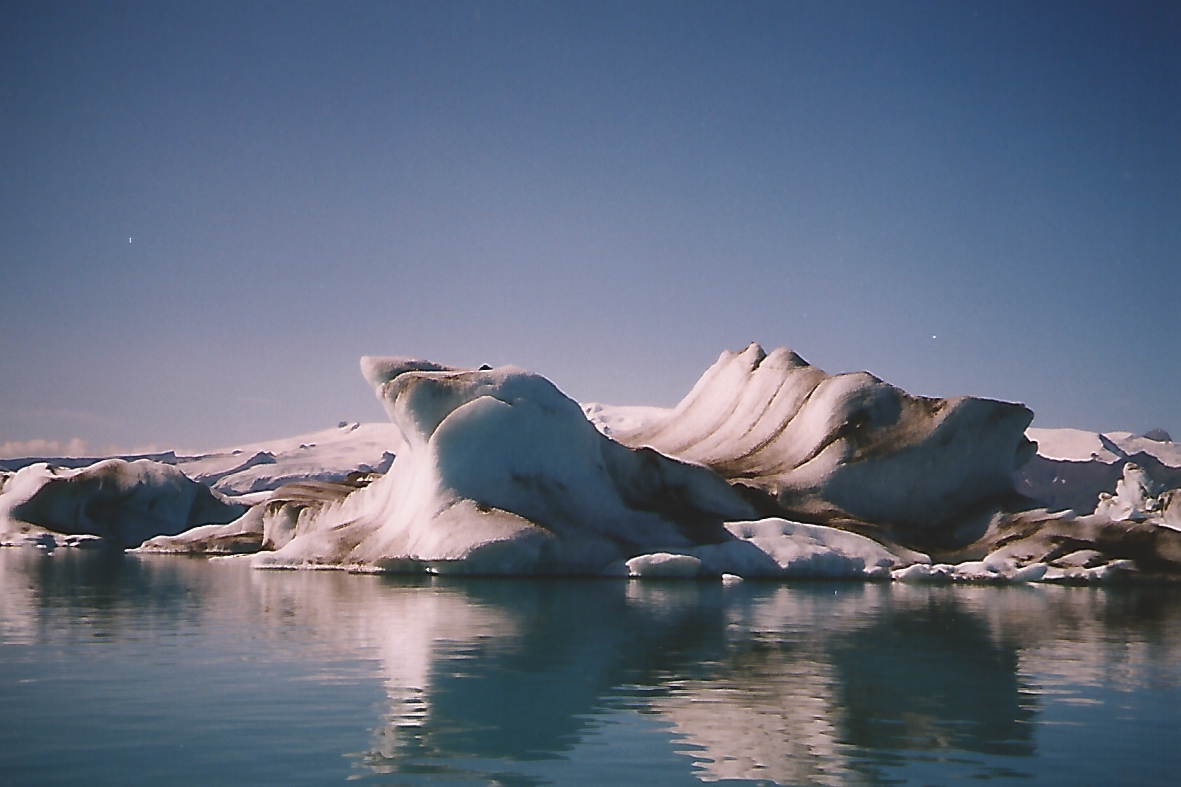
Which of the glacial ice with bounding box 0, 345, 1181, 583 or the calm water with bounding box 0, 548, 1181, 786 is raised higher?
the glacial ice with bounding box 0, 345, 1181, 583

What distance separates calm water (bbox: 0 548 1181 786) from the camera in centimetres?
877

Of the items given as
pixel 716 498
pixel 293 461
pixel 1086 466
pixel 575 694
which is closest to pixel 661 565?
pixel 716 498

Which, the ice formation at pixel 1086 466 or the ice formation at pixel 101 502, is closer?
the ice formation at pixel 101 502

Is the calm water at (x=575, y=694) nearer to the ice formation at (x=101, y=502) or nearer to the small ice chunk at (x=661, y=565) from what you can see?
the small ice chunk at (x=661, y=565)

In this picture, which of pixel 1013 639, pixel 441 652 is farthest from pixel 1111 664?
pixel 441 652

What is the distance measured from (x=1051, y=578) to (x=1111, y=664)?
18632 mm

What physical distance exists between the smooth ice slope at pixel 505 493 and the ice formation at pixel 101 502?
22822mm

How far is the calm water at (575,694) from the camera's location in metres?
8.77

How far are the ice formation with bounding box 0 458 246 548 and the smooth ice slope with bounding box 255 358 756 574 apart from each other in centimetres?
2282

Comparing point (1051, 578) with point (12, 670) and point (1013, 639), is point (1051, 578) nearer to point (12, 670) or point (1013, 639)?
point (1013, 639)

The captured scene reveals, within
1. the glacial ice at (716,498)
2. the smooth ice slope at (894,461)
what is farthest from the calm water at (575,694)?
the smooth ice slope at (894,461)

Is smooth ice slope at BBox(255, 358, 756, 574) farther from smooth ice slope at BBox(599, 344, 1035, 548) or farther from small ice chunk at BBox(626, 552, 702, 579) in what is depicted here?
smooth ice slope at BBox(599, 344, 1035, 548)

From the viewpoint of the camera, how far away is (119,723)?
10.0m

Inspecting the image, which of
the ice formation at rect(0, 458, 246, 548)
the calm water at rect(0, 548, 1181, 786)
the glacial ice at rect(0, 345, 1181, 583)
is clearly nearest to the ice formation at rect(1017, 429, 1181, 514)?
the glacial ice at rect(0, 345, 1181, 583)
